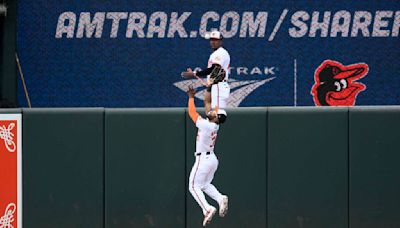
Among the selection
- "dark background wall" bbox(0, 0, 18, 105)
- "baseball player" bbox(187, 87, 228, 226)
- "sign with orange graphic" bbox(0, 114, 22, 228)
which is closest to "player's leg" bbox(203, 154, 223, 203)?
"baseball player" bbox(187, 87, 228, 226)

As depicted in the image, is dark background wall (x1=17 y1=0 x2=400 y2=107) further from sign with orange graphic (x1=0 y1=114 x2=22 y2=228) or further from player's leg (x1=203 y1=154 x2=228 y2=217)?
player's leg (x1=203 y1=154 x2=228 y2=217)

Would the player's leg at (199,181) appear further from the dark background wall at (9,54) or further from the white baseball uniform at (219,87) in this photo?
the dark background wall at (9,54)

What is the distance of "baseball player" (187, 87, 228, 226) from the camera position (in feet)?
38.2

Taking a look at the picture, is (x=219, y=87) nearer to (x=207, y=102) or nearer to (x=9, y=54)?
(x=207, y=102)

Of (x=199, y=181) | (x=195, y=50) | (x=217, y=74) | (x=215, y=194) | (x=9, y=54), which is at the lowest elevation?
(x=215, y=194)

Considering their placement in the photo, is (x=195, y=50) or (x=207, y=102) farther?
(x=195, y=50)

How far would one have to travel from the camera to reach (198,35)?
16609 millimetres

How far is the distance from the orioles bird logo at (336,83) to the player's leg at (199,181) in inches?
205

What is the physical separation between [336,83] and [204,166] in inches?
223

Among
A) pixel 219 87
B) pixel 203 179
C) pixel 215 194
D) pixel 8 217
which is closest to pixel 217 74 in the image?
pixel 219 87

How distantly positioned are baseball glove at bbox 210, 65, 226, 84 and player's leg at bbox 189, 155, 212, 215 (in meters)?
1.24

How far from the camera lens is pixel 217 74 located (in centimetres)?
1276

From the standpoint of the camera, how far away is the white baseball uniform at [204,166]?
38.4ft

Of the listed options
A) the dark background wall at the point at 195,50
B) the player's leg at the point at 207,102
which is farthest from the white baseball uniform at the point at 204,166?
the dark background wall at the point at 195,50
